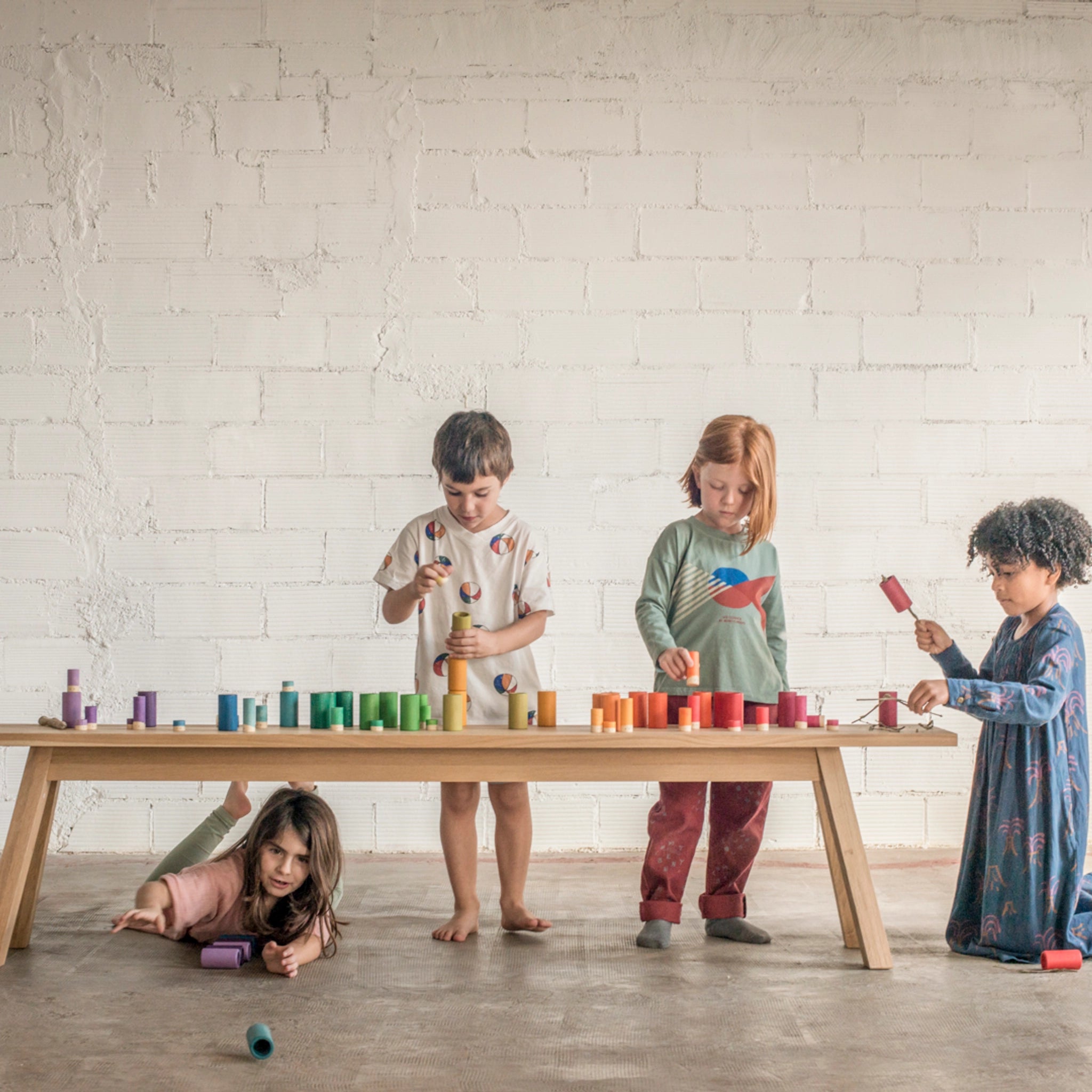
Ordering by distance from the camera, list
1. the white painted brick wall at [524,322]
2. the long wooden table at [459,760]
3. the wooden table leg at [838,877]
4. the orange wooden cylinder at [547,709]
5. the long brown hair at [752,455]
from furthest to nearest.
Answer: the white painted brick wall at [524,322]
the long brown hair at [752,455]
the orange wooden cylinder at [547,709]
the wooden table leg at [838,877]
the long wooden table at [459,760]

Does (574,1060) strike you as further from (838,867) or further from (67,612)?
(67,612)

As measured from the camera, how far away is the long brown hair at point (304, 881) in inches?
112

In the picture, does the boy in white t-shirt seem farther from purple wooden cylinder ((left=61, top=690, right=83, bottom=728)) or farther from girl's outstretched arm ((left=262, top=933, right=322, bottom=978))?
purple wooden cylinder ((left=61, top=690, right=83, bottom=728))

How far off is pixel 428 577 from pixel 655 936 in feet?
3.35

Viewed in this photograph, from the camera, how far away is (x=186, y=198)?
13.8ft

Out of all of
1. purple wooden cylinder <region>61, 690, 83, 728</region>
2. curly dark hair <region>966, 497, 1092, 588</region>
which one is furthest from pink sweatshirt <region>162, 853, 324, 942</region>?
curly dark hair <region>966, 497, 1092, 588</region>

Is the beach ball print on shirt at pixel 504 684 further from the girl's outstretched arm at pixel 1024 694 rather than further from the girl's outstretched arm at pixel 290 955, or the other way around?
the girl's outstretched arm at pixel 1024 694

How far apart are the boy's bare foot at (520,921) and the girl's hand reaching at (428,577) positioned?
0.83 metres

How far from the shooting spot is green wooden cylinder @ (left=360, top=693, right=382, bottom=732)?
288 centimetres

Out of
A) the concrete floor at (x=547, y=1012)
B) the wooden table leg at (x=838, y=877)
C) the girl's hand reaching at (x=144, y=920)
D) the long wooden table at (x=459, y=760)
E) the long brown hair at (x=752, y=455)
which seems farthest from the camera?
the long brown hair at (x=752, y=455)

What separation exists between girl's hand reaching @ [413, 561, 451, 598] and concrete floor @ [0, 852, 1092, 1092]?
860 millimetres

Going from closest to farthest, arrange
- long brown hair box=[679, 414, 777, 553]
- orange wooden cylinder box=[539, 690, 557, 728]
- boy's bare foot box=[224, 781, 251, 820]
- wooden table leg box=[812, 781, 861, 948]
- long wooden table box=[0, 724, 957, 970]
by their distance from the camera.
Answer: long wooden table box=[0, 724, 957, 970] → wooden table leg box=[812, 781, 861, 948] → orange wooden cylinder box=[539, 690, 557, 728] → long brown hair box=[679, 414, 777, 553] → boy's bare foot box=[224, 781, 251, 820]

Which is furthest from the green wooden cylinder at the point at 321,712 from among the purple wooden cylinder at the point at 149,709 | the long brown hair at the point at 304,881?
the purple wooden cylinder at the point at 149,709

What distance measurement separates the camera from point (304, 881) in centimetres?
290
